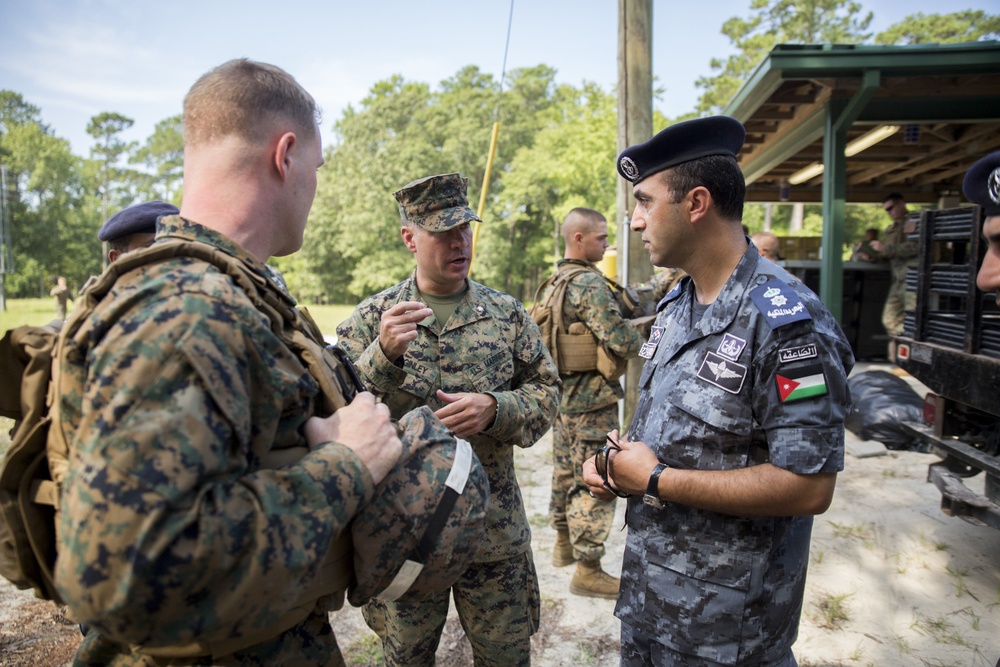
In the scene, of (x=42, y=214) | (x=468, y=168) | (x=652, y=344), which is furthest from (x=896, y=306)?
(x=42, y=214)

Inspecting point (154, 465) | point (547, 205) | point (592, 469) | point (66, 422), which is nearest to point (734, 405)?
point (592, 469)

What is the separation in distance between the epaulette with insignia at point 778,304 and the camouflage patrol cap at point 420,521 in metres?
0.89

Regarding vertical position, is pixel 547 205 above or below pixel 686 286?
above

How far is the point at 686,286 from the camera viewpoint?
2146mm

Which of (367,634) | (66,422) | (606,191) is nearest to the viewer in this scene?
(66,422)

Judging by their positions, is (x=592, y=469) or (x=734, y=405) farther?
(x=592, y=469)

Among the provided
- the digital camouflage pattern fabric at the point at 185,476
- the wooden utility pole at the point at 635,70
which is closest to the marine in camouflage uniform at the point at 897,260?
the wooden utility pole at the point at 635,70

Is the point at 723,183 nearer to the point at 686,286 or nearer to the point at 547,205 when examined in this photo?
the point at 686,286

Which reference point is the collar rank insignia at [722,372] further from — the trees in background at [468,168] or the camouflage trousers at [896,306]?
the trees in background at [468,168]

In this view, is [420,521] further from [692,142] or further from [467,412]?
[692,142]

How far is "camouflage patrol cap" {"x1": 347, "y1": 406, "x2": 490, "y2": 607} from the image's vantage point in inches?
Answer: 49.0

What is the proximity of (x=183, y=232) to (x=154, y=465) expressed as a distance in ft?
1.68

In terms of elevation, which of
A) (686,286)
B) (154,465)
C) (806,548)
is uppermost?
(686,286)

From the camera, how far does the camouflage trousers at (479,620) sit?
8.11 ft
